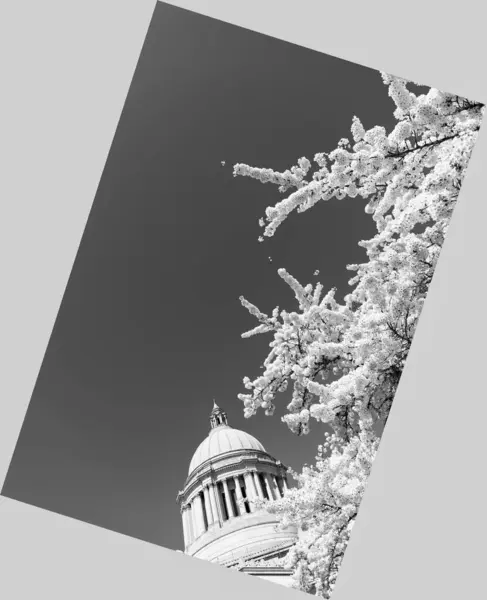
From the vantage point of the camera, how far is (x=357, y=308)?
32.1 feet

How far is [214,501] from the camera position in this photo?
3572cm

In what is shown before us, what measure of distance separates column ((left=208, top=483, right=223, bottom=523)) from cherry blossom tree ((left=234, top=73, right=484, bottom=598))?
2607 cm

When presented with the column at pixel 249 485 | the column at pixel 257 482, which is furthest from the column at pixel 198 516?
the column at pixel 257 482

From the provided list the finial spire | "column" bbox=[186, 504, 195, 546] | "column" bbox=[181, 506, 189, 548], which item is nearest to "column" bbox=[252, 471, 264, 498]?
"column" bbox=[186, 504, 195, 546]

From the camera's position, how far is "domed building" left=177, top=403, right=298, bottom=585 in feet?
105

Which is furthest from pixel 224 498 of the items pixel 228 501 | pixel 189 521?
pixel 189 521

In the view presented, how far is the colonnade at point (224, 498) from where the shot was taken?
115 feet

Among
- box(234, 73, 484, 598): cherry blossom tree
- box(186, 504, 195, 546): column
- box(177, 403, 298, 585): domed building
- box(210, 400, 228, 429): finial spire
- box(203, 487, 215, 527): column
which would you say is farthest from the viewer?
box(186, 504, 195, 546): column

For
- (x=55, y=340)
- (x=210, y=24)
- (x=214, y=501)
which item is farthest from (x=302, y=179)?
Result: (x=214, y=501)

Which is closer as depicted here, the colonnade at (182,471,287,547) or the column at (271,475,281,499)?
the column at (271,475,281,499)

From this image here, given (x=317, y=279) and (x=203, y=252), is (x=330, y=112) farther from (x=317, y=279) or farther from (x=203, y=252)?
(x=203, y=252)

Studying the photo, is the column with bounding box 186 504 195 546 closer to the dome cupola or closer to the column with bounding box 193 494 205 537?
the dome cupola

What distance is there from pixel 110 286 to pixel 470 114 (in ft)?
29.1

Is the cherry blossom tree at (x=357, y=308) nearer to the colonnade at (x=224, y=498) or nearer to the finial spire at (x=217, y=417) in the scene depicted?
the finial spire at (x=217, y=417)
